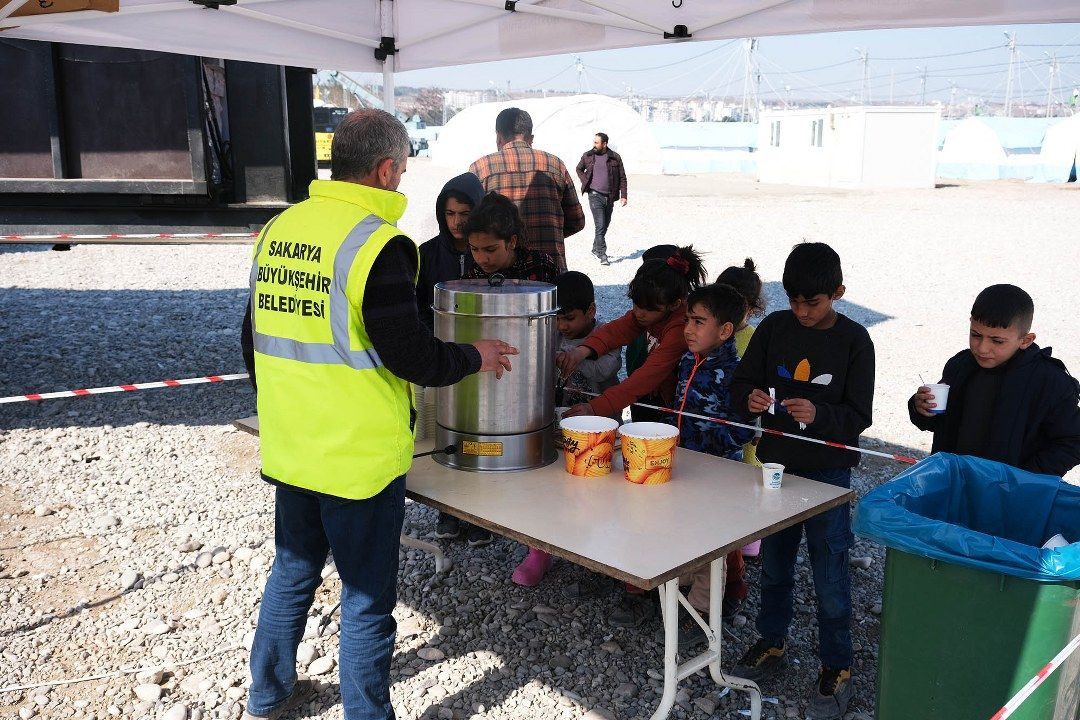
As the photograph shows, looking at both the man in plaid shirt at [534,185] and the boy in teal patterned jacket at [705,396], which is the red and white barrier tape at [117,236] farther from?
the boy in teal patterned jacket at [705,396]

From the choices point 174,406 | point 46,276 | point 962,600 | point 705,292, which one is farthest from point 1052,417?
point 46,276

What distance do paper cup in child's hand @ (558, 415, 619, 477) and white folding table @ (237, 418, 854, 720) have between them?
3 centimetres

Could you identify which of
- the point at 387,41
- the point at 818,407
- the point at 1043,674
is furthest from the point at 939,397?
the point at 387,41

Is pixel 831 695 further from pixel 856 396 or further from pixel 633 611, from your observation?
pixel 856 396

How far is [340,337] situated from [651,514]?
2.87ft

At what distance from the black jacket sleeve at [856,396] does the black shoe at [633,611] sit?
1.04 m

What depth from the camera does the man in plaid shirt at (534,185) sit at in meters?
5.54

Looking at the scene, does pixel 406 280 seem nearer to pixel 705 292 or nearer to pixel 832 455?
pixel 705 292

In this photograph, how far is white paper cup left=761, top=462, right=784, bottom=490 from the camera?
8.11ft

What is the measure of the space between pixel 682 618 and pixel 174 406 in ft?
13.3

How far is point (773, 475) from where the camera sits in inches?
97.4

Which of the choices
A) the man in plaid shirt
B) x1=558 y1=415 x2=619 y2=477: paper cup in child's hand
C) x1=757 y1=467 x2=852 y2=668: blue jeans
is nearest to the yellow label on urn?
x1=558 y1=415 x2=619 y2=477: paper cup in child's hand

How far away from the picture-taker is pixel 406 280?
2162 millimetres

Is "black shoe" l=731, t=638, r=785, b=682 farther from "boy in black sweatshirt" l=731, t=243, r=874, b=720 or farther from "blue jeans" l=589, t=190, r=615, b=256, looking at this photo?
"blue jeans" l=589, t=190, r=615, b=256
